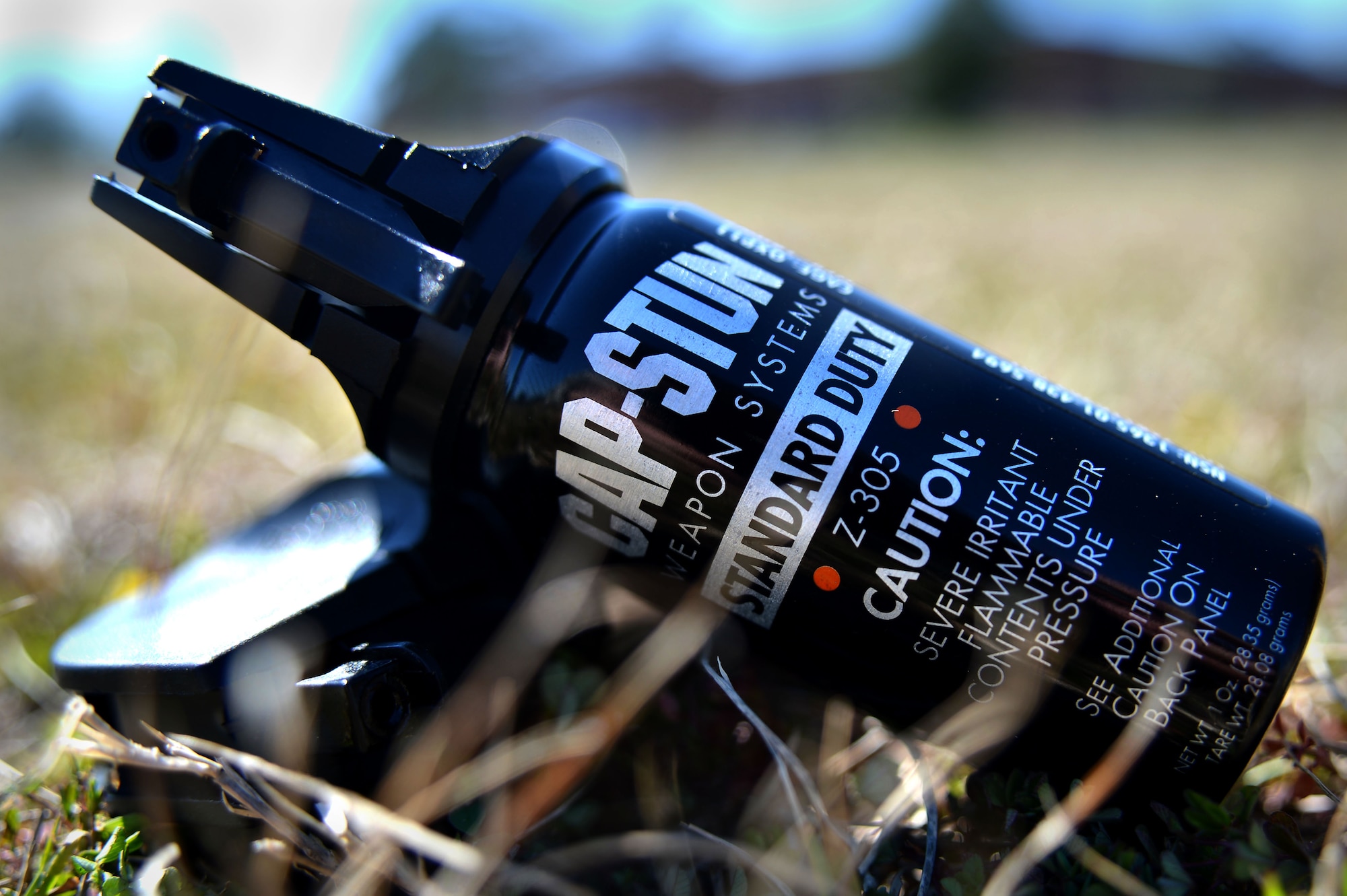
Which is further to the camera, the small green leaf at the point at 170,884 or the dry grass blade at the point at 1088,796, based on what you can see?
the small green leaf at the point at 170,884

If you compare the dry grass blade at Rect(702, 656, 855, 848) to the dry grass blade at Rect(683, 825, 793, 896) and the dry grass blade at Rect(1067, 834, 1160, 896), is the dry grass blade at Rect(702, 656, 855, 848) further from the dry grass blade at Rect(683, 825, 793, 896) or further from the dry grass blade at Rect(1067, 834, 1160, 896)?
the dry grass blade at Rect(1067, 834, 1160, 896)

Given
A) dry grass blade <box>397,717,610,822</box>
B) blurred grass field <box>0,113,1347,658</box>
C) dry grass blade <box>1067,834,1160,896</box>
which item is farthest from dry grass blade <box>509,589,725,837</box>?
blurred grass field <box>0,113,1347,658</box>

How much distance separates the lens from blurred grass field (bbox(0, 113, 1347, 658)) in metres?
1.78

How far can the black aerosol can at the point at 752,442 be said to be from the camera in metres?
0.97

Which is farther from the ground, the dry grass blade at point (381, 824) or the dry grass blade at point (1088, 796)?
the dry grass blade at point (1088, 796)

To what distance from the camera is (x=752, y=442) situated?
98cm

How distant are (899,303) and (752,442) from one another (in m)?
2.30

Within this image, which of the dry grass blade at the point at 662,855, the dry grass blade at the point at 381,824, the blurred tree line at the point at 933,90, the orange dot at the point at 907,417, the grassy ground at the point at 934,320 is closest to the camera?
the dry grass blade at the point at 381,824

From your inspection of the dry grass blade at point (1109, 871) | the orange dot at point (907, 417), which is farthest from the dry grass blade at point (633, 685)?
the dry grass blade at point (1109, 871)

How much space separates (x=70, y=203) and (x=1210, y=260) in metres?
9.06

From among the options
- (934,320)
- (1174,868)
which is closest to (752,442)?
(1174,868)

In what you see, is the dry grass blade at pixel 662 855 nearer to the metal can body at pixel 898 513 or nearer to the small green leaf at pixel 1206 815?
the metal can body at pixel 898 513

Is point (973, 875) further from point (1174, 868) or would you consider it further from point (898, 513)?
point (898, 513)

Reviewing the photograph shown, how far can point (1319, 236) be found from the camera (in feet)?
14.2
